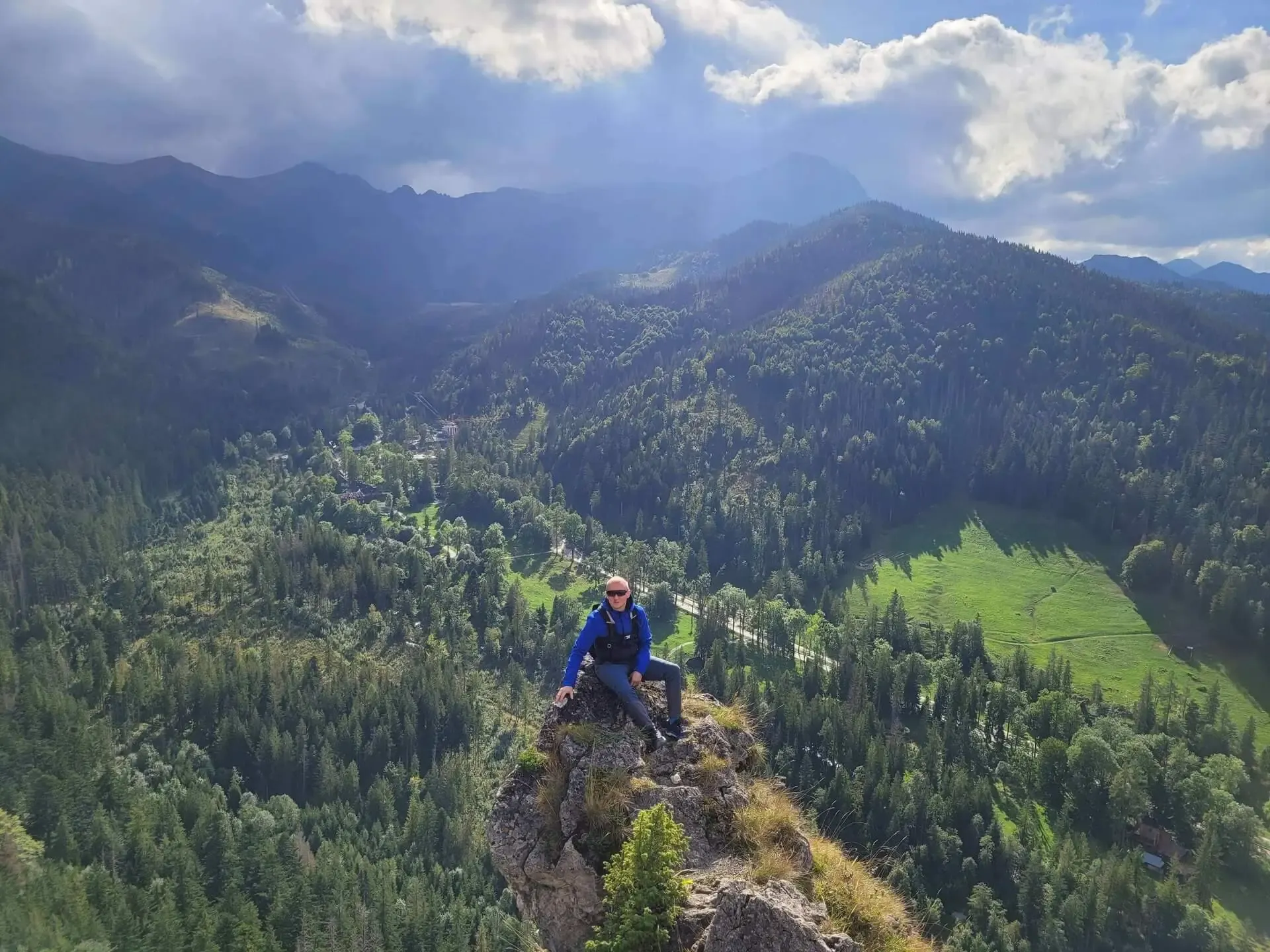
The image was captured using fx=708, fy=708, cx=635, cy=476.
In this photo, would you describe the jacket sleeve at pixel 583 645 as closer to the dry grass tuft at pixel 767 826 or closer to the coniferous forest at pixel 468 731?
the dry grass tuft at pixel 767 826

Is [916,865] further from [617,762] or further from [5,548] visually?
[5,548]

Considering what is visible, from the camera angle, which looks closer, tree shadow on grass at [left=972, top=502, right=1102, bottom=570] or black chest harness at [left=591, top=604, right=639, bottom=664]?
black chest harness at [left=591, top=604, right=639, bottom=664]

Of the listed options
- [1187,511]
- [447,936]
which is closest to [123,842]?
[447,936]

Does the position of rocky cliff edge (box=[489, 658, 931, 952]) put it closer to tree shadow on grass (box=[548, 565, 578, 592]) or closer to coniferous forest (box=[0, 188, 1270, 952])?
coniferous forest (box=[0, 188, 1270, 952])

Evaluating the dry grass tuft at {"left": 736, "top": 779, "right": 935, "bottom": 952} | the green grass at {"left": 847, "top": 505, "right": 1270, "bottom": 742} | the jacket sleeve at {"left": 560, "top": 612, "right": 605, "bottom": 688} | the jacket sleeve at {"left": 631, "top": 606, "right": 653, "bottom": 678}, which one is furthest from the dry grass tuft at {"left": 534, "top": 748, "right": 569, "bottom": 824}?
the green grass at {"left": 847, "top": 505, "right": 1270, "bottom": 742}

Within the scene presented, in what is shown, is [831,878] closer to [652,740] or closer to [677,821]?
[677,821]

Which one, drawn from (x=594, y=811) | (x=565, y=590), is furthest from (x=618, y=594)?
(x=565, y=590)
